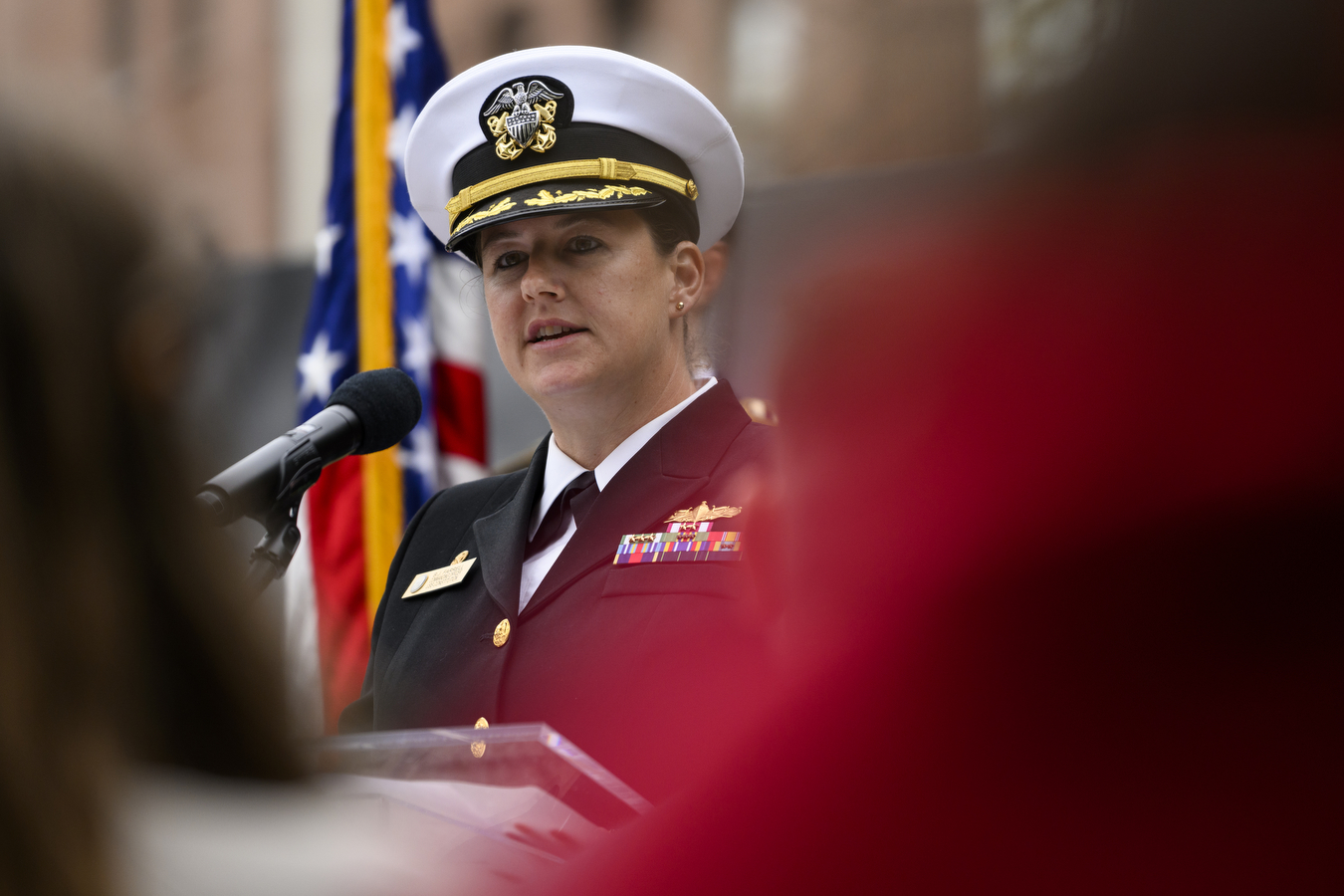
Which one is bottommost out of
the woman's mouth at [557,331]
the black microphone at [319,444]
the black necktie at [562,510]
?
the black microphone at [319,444]

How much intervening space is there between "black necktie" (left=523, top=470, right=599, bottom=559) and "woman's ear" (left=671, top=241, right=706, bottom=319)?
0.31 m

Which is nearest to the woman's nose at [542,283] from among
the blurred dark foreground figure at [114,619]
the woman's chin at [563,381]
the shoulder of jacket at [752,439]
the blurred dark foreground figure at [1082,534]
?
the woman's chin at [563,381]

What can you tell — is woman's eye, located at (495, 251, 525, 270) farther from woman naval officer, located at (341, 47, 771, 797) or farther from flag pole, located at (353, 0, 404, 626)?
flag pole, located at (353, 0, 404, 626)

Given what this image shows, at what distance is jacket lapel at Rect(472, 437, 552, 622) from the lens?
1834 mm

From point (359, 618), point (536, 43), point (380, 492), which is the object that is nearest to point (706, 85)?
point (536, 43)

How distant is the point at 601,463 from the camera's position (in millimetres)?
1920

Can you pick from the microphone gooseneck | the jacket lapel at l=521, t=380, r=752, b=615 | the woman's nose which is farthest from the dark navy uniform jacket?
the microphone gooseneck

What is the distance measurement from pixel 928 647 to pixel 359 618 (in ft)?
9.39

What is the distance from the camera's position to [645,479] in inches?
72.5

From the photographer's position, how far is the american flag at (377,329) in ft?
10.6

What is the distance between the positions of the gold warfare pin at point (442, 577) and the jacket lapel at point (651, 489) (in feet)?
0.55

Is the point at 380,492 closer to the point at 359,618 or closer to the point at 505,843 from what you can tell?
the point at 359,618

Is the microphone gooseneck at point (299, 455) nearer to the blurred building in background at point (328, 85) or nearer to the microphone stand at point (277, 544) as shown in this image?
the microphone stand at point (277, 544)

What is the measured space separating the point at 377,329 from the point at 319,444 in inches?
80.9
